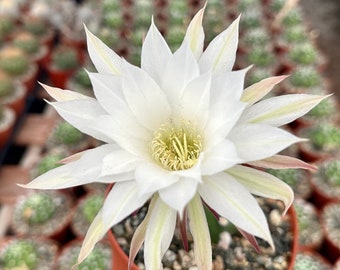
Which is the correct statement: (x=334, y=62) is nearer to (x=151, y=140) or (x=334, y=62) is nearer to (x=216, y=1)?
(x=216, y=1)

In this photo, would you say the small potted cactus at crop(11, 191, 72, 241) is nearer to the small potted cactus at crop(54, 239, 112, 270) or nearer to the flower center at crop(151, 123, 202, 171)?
the small potted cactus at crop(54, 239, 112, 270)

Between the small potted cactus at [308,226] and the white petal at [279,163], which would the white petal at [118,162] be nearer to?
the white petal at [279,163]

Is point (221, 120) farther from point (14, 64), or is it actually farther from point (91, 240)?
point (14, 64)

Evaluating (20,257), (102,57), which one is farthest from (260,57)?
(102,57)

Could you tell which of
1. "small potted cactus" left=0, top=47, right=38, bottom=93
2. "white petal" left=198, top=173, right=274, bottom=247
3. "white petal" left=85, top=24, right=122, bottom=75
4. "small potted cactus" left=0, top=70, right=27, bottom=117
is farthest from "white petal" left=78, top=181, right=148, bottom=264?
"small potted cactus" left=0, top=47, right=38, bottom=93

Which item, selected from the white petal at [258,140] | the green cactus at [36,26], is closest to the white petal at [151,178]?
the white petal at [258,140]

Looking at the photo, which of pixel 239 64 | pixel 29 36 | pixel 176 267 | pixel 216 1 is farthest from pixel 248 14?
pixel 176 267
